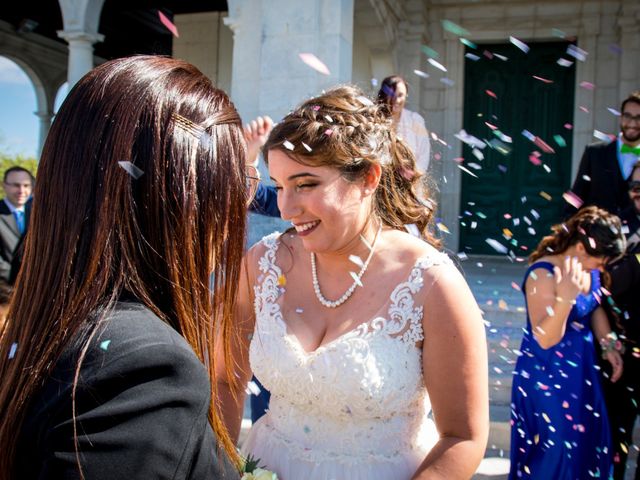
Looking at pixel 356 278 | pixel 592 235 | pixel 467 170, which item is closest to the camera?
pixel 356 278

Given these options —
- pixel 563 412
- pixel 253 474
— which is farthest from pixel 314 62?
pixel 253 474

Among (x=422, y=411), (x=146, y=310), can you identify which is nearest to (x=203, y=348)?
(x=146, y=310)

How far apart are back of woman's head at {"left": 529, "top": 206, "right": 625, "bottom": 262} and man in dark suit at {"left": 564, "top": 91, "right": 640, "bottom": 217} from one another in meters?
1.24

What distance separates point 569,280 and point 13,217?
15.9 feet

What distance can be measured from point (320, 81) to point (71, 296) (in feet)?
21.7

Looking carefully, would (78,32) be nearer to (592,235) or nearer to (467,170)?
(467,170)

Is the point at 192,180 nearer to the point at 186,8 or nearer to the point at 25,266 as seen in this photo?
the point at 25,266

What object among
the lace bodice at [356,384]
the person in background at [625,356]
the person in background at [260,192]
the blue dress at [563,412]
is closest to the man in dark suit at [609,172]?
the person in background at [625,356]

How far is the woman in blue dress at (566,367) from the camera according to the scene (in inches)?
141

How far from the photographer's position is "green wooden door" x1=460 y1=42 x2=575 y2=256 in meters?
10.6

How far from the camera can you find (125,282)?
37.4 inches

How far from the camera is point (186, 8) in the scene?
466 inches

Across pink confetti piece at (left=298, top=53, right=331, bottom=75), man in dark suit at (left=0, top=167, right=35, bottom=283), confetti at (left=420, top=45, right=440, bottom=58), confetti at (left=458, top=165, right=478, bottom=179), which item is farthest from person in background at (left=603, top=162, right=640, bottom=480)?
confetti at (left=420, top=45, right=440, bottom=58)

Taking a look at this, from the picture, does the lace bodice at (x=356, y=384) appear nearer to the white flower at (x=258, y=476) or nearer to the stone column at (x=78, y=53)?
the white flower at (x=258, y=476)
